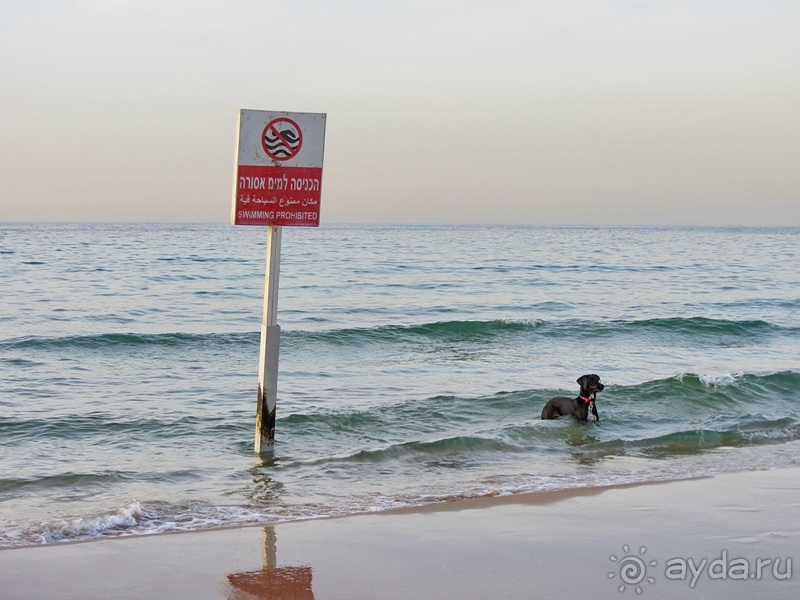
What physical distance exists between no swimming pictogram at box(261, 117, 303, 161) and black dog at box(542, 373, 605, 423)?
4695 mm

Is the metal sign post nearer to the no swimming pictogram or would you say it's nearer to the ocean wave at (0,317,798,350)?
the no swimming pictogram

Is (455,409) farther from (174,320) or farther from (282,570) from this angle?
(174,320)

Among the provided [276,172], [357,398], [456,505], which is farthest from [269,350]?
[357,398]

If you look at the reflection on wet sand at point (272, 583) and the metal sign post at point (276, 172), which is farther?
the metal sign post at point (276, 172)

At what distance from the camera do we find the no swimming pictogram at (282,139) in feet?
27.8

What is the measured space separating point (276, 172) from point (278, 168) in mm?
42

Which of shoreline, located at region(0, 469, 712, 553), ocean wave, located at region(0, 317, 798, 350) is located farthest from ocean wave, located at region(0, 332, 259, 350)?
shoreline, located at region(0, 469, 712, 553)

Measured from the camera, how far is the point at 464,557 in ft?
19.0

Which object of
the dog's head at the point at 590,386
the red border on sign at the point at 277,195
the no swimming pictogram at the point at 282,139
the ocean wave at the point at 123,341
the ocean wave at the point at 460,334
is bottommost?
the ocean wave at the point at 123,341

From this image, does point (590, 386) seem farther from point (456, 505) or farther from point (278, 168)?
point (278, 168)

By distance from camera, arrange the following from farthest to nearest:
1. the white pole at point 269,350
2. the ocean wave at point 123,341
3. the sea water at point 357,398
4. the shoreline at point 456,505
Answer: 1. the ocean wave at point 123,341
2. the white pole at point 269,350
3. the sea water at point 357,398
4. the shoreline at point 456,505

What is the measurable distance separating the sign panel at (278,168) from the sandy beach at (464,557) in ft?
10.2

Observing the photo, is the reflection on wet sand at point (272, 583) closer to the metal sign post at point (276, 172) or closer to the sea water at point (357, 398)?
the sea water at point (357, 398)

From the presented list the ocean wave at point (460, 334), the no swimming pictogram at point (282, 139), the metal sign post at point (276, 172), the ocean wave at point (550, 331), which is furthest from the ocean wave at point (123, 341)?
the no swimming pictogram at point (282, 139)
